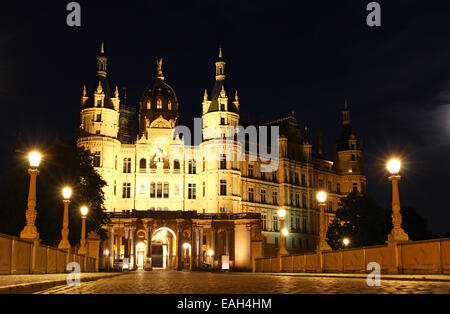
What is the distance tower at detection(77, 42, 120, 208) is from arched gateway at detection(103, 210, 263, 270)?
6.62 metres

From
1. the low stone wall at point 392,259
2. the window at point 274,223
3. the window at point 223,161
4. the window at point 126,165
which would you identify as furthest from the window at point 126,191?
the low stone wall at point 392,259

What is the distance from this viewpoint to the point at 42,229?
39438 millimetres

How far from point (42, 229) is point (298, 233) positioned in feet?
172

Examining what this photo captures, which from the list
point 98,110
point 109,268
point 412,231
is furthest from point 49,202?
point 412,231

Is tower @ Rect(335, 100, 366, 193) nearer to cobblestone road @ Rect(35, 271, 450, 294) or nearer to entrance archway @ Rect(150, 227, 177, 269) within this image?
entrance archway @ Rect(150, 227, 177, 269)

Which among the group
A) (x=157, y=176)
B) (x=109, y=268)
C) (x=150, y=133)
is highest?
(x=150, y=133)

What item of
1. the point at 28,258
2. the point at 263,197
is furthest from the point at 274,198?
the point at 28,258

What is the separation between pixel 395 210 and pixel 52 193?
26.8m

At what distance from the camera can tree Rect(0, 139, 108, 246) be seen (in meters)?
39.4

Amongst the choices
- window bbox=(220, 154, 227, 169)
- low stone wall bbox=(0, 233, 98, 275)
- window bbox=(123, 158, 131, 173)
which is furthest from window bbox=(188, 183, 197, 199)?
low stone wall bbox=(0, 233, 98, 275)

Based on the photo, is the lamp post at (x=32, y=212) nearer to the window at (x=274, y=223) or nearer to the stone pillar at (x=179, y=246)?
the stone pillar at (x=179, y=246)

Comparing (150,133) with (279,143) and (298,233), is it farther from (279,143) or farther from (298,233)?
(298,233)
